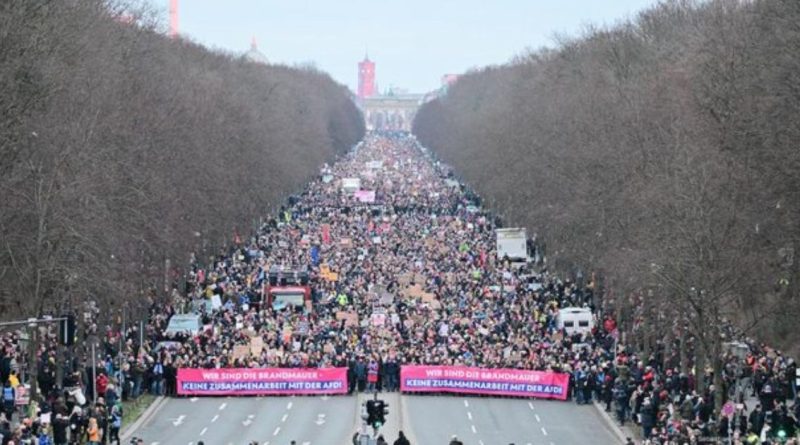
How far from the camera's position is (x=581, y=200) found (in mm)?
91375

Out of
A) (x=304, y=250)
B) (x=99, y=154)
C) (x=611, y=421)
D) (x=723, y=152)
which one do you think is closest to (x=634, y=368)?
(x=611, y=421)

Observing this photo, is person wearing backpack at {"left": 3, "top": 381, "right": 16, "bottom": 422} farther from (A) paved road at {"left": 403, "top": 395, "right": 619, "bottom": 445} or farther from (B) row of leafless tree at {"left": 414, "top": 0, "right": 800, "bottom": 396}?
(B) row of leafless tree at {"left": 414, "top": 0, "right": 800, "bottom": 396}

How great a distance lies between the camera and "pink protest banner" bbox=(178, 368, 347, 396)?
218ft

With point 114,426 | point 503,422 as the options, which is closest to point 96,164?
point 114,426

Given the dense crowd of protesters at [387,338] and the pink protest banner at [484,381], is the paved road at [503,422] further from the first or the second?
the dense crowd of protesters at [387,338]

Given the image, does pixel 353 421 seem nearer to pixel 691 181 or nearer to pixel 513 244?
pixel 691 181

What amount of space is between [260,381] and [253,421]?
577 centimetres

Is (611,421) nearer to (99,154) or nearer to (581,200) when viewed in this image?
(99,154)

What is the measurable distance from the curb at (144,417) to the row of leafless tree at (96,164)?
4.03m

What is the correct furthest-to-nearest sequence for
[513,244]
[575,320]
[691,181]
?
[513,244] < [575,320] < [691,181]

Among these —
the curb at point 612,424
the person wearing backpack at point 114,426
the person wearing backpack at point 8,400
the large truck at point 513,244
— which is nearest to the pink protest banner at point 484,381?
the curb at point 612,424

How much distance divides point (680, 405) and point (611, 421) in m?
3.82

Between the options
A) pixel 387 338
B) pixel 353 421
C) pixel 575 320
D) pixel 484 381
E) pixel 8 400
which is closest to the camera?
pixel 8 400

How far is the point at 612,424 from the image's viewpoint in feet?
203
